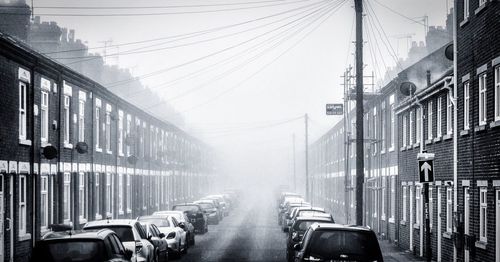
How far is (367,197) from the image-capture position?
4691 centimetres

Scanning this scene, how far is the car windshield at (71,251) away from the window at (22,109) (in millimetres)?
12018

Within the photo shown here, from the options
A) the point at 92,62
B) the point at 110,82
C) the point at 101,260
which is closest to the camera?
the point at 101,260

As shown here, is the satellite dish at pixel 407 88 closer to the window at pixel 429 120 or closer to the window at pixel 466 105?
the window at pixel 429 120

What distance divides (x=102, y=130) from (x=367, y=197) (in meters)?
16.1

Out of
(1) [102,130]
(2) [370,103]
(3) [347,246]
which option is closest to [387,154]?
(2) [370,103]

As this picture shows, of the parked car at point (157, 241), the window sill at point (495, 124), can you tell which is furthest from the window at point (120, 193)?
the window sill at point (495, 124)

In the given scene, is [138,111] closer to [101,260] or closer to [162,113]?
[101,260]

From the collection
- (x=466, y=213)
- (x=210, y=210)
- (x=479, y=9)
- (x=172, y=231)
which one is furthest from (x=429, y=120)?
(x=210, y=210)

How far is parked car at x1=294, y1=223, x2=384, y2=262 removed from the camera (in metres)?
14.9

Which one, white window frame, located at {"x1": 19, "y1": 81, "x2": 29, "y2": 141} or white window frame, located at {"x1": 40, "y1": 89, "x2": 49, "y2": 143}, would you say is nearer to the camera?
white window frame, located at {"x1": 19, "y1": 81, "x2": 29, "y2": 141}

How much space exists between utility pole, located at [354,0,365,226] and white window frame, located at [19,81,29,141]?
10789 millimetres

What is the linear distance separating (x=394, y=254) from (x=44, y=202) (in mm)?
13089

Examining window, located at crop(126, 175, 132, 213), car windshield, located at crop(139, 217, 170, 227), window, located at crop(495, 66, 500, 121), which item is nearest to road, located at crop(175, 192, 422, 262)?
car windshield, located at crop(139, 217, 170, 227)

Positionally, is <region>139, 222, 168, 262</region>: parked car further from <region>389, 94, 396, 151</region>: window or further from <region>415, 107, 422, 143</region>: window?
<region>389, 94, 396, 151</region>: window
